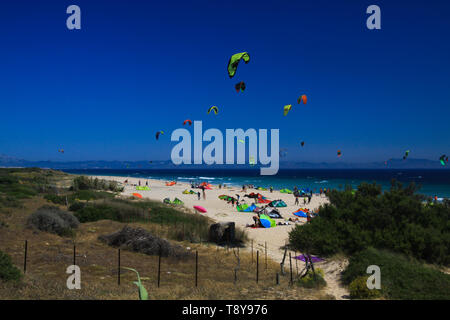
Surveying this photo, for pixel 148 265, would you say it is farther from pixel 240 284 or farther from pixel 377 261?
pixel 377 261

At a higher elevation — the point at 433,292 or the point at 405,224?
the point at 405,224

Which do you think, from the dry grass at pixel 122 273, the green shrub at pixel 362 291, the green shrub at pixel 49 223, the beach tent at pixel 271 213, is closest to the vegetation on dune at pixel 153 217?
the dry grass at pixel 122 273

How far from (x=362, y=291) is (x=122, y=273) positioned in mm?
6493

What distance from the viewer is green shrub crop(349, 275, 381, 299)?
7094mm

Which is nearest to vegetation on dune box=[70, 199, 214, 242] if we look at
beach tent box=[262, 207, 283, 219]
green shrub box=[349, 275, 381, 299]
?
beach tent box=[262, 207, 283, 219]

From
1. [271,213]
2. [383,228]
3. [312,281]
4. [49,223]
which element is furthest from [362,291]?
[271,213]

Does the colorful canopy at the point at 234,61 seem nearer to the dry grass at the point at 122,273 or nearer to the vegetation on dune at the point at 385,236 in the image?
the dry grass at the point at 122,273

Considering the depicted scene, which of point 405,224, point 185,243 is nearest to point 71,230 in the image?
point 185,243

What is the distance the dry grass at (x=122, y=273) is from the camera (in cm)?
620

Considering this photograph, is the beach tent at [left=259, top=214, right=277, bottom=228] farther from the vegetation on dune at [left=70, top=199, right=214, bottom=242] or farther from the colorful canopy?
the colorful canopy

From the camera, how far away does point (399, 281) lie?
25.2ft

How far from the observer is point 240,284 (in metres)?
7.84

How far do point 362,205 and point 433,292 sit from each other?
6.78 meters
